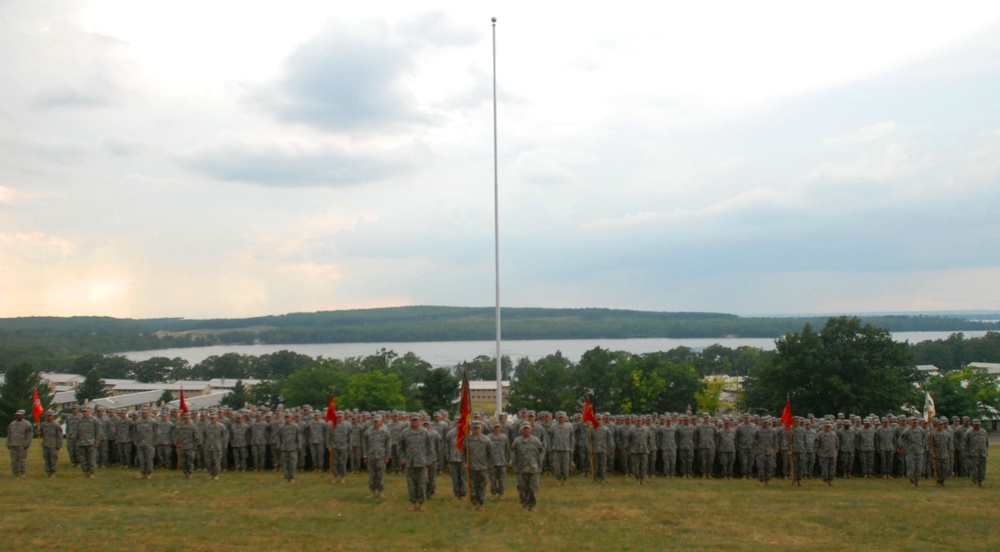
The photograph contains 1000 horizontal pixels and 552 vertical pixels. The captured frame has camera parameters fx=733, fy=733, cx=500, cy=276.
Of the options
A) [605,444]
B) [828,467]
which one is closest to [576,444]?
[605,444]

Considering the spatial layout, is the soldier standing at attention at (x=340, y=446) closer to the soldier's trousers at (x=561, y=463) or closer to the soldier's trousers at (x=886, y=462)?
the soldier's trousers at (x=561, y=463)

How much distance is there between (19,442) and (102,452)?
2.69 metres

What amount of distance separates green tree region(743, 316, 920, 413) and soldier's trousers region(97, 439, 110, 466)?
2800cm

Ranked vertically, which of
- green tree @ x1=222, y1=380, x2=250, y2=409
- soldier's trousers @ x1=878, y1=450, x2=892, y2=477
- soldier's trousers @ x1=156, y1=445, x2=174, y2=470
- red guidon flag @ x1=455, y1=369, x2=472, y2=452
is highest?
red guidon flag @ x1=455, y1=369, x2=472, y2=452

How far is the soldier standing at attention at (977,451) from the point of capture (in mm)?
15430

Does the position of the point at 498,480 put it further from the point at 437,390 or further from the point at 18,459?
the point at 437,390

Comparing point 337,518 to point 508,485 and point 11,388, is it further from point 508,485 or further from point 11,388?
point 11,388

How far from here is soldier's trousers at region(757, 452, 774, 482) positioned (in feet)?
52.2

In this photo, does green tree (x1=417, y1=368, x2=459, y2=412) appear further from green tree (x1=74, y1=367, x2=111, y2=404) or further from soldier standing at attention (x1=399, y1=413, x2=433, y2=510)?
green tree (x1=74, y1=367, x2=111, y2=404)

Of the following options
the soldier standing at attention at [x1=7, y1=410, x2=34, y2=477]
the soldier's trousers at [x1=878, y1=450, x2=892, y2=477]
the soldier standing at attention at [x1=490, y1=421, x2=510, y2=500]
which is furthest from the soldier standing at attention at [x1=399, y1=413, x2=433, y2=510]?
the soldier's trousers at [x1=878, y1=450, x2=892, y2=477]

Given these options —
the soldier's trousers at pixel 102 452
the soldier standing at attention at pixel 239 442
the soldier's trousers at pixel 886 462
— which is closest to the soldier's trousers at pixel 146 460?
the soldier standing at attention at pixel 239 442

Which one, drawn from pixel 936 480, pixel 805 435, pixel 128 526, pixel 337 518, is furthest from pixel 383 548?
pixel 936 480

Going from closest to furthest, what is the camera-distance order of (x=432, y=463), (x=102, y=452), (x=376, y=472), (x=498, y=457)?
(x=432, y=463) → (x=498, y=457) → (x=376, y=472) → (x=102, y=452)

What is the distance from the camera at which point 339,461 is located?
49.8ft
